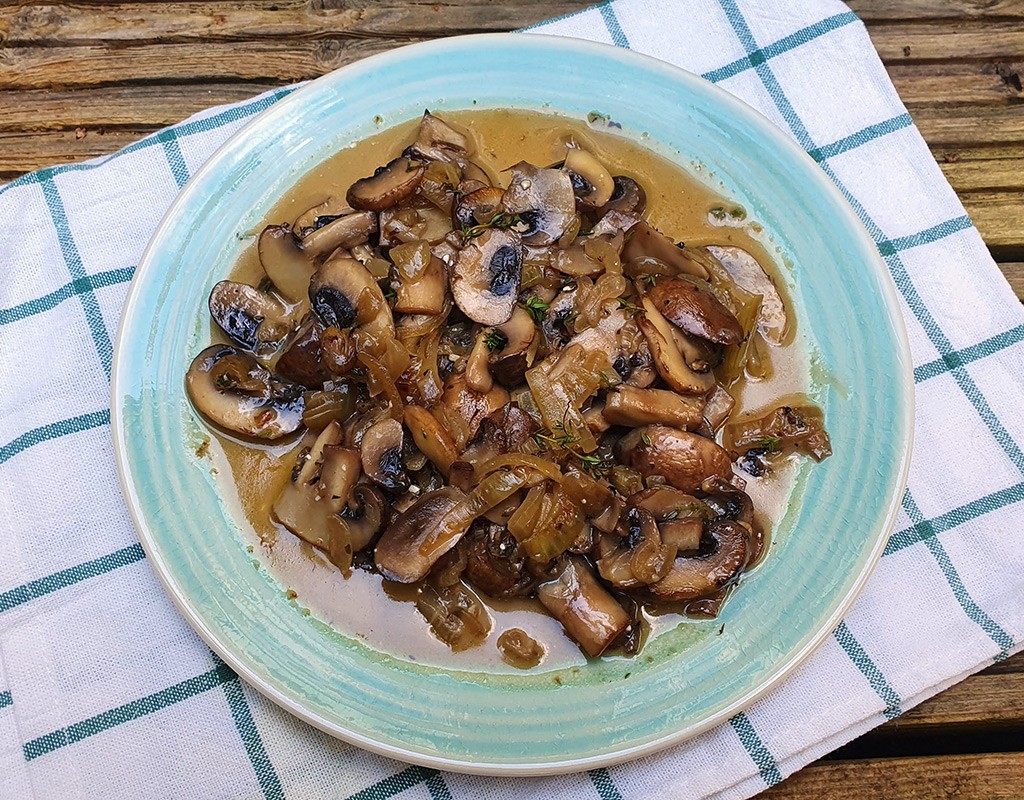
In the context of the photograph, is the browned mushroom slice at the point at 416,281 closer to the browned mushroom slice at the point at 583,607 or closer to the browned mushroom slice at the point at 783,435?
the browned mushroom slice at the point at 583,607

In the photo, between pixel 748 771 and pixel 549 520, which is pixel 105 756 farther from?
pixel 748 771

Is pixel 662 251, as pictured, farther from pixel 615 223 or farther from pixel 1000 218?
pixel 1000 218

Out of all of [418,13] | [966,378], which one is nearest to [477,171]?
[418,13]

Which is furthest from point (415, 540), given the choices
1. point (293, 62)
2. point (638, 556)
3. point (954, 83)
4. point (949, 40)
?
→ point (949, 40)

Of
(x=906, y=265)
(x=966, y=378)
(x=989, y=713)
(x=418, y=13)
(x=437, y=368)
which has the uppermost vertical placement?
(x=418, y=13)

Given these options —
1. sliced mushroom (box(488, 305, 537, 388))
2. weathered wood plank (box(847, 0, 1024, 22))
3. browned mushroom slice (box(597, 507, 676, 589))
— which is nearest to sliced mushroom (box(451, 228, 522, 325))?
sliced mushroom (box(488, 305, 537, 388))

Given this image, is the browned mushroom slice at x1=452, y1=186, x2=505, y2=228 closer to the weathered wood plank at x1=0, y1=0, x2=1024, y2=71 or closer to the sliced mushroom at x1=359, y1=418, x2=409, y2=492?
the sliced mushroom at x1=359, y1=418, x2=409, y2=492
